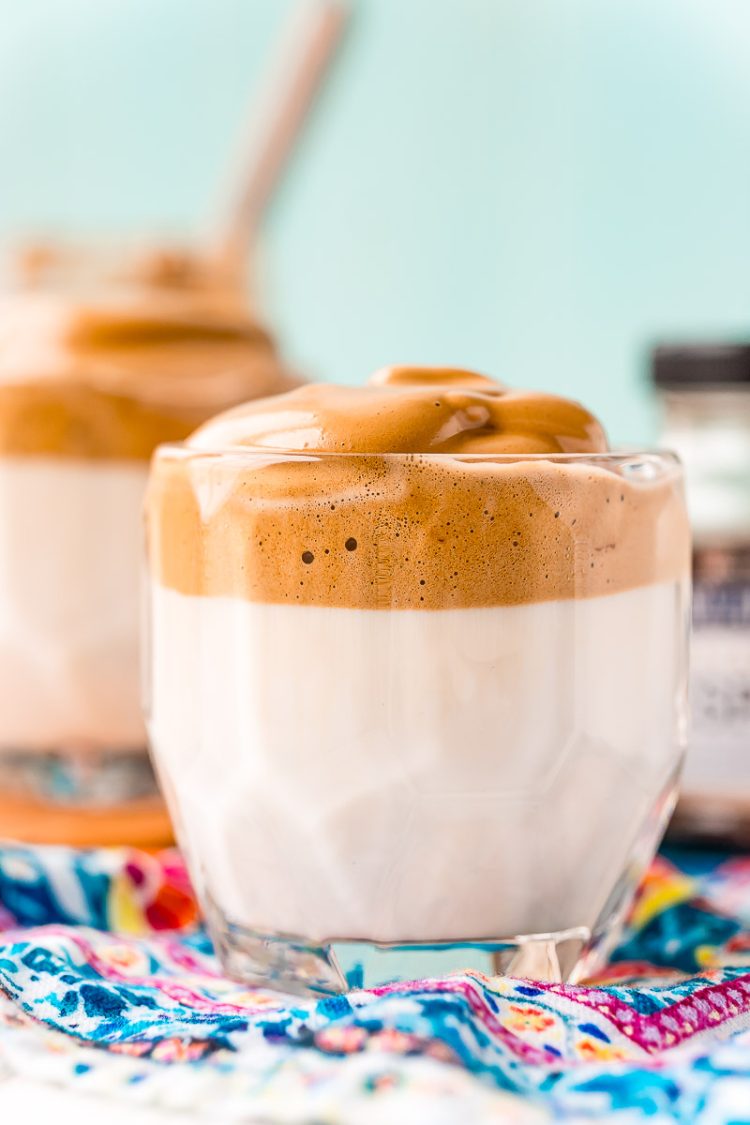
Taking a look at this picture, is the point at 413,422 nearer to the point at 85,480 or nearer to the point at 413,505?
the point at 413,505

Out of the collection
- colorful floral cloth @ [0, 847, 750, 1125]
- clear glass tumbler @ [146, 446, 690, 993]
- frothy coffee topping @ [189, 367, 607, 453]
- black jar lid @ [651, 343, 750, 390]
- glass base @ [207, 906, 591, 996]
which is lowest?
glass base @ [207, 906, 591, 996]

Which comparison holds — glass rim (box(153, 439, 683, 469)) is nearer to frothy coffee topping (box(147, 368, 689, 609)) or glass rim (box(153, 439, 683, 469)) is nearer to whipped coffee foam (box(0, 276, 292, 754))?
frothy coffee topping (box(147, 368, 689, 609))

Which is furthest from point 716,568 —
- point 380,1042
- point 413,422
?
point 380,1042

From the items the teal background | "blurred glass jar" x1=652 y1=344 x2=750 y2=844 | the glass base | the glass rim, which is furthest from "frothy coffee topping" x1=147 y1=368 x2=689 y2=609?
the teal background

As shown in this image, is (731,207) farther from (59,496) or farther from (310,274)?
(59,496)

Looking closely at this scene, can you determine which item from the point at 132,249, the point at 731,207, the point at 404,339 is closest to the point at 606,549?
the point at 132,249

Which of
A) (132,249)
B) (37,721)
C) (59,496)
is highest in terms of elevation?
(132,249)

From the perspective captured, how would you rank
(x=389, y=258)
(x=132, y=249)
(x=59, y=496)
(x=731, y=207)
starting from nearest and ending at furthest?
(x=59, y=496), (x=132, y=249), (x=731, y=207), (x=389, y=258)
